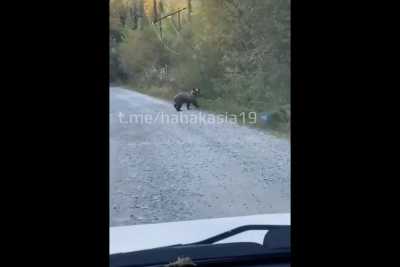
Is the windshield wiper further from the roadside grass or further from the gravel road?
the roadside grass

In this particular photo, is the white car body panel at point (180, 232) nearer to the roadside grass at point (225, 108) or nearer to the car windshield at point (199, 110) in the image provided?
the car windshield at point (199, 110)

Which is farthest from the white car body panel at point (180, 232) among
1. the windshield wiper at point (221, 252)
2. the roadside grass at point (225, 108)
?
the roadside grass at point (225, 108)

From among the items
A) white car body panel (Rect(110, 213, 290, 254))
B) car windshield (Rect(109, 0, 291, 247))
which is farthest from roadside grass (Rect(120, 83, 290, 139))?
white car body panel (Rect(110, 213, 290, 254))

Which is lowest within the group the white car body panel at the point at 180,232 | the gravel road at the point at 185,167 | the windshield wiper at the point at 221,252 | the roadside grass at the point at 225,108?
the windshield wiper at the point at 221,252

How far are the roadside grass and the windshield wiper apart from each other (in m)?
0.38

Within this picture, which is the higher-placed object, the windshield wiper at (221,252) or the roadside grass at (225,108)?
the roadside grass at (225,108)

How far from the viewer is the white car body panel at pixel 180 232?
157 centimetres

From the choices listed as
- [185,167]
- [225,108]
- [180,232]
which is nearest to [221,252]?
[180,232]

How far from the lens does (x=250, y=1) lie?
162 cm

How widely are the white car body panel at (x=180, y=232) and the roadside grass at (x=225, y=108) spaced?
0.30m
